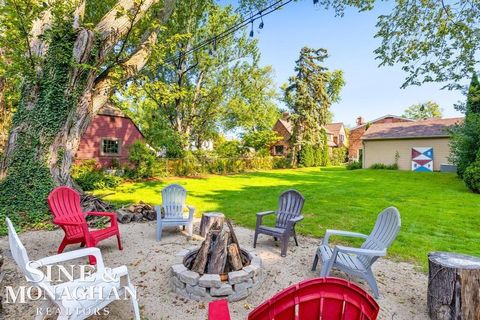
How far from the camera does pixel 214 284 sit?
Result: 2945 millimetres

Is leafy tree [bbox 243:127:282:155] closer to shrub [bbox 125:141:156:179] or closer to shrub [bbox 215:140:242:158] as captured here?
shrub [bbox 215:140:242:158]

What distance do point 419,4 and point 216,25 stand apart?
46.3ft

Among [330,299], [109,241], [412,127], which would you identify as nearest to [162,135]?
[109,241]

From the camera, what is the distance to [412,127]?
65.0 ft

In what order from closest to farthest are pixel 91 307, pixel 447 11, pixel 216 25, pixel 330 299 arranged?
pixel 330 299 < pixel 91 307 < pixel 447 11 < pixel 216 25

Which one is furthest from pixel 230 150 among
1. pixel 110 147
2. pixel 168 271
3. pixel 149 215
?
pixel 168 271

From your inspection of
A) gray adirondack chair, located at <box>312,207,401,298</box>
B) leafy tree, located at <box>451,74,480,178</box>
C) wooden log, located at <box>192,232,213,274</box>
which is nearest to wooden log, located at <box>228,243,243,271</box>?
wooden log, located at <box>192,232,213,274</box>

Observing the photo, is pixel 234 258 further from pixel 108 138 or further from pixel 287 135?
pixel 287 135

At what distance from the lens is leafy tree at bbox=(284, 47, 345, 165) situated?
74.2 ft

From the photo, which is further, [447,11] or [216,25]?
[216,25]

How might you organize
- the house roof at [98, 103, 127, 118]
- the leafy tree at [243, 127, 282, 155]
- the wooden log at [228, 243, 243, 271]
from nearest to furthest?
the wooden log at [228, 243, 243, 271]
the house roof at [98, 103, 127, 118]
the leafy tree at [243, 127, 282, 155]

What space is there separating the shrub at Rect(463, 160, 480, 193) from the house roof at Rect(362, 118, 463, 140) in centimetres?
919

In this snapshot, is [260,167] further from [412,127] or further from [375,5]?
[375,5]

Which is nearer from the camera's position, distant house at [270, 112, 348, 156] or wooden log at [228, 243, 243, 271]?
wooden log at [228, 243, 243, 271]
